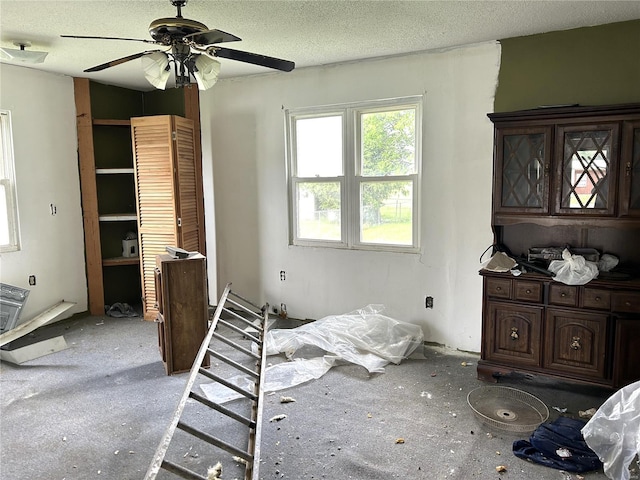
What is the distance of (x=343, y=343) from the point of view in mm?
3867

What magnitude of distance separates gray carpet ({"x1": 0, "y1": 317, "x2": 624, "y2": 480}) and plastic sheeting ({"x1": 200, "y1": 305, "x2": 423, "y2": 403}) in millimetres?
91

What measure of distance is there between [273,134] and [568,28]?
2693 mm

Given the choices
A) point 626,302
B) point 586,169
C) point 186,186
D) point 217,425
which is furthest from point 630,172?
point 186,186

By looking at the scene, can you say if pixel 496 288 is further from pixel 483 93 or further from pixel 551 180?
pixel 483 93

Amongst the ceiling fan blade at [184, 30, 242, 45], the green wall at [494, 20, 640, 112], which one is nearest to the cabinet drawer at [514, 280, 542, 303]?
the green wall at [494, 20, 640, 112]

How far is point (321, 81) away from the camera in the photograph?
14.3ft

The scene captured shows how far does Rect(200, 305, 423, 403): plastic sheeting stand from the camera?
11.6 feet

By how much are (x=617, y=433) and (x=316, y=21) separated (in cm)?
298

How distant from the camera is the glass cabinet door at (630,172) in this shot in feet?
9.32

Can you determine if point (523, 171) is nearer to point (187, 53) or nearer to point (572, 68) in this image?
point (572, 68)

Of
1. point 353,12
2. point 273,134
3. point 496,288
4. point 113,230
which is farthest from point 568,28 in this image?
point 113,230

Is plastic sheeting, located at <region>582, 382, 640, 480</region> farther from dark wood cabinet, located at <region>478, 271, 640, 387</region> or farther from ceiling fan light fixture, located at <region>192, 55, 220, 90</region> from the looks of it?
ceiling fan light fixture, located at <region>192, 55, 220, 90</region>

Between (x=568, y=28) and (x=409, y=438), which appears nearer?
(x=409, y=438)

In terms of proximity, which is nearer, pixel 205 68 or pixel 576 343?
pixel 205 68
